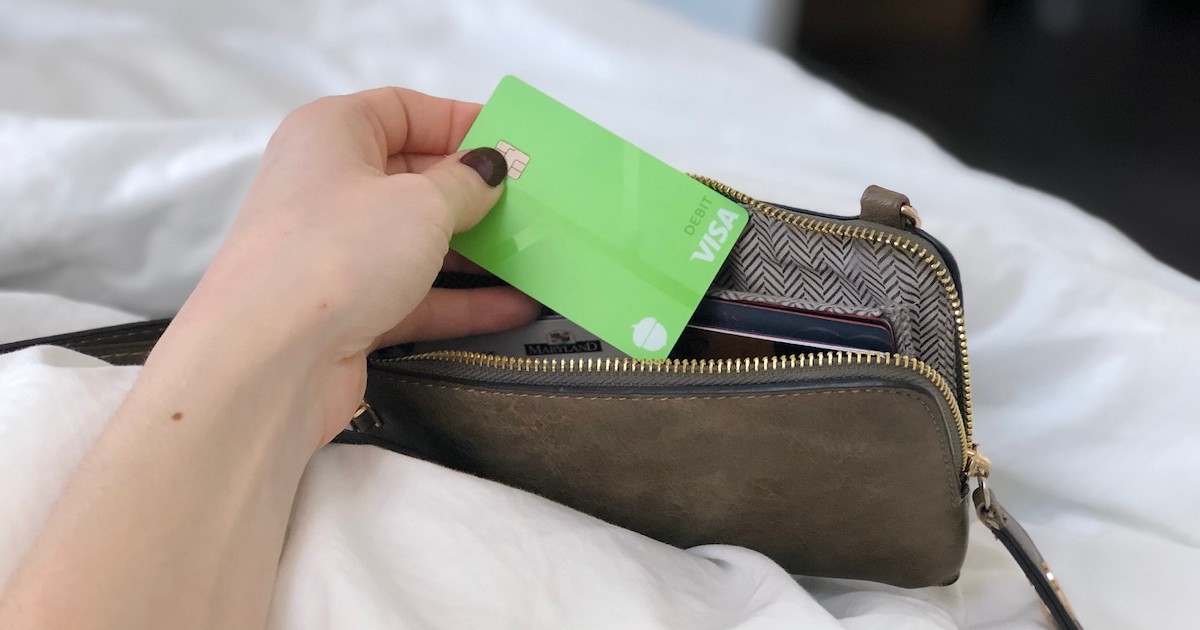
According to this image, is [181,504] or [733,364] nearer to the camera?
[181,504]

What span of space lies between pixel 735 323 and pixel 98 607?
41 centimetres

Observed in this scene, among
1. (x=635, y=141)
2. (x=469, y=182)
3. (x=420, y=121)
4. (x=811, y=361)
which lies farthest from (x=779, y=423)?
(x=635, y=141)

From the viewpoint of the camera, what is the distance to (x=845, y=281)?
1.94 feet

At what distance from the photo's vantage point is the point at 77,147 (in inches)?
28.8

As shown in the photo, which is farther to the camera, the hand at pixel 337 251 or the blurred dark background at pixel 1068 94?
the blurred dark background at pixel 1068 94

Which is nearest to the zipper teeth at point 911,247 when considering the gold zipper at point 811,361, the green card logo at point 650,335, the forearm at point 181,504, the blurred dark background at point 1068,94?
the gold zipper at point 811,361

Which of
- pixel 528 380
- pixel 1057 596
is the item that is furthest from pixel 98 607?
pixel 1057 596

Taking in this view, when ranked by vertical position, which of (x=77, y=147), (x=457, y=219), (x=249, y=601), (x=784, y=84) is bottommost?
(x=249, y=601)

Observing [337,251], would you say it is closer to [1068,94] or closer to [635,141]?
[635,141]

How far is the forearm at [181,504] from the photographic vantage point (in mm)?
382

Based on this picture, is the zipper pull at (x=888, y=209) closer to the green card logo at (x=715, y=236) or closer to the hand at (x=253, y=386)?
the green card logo at (x=715, y=236)

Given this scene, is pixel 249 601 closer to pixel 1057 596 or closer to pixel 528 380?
pixel 528 380

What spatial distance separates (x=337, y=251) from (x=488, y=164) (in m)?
0.13

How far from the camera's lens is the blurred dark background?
0.94 m
